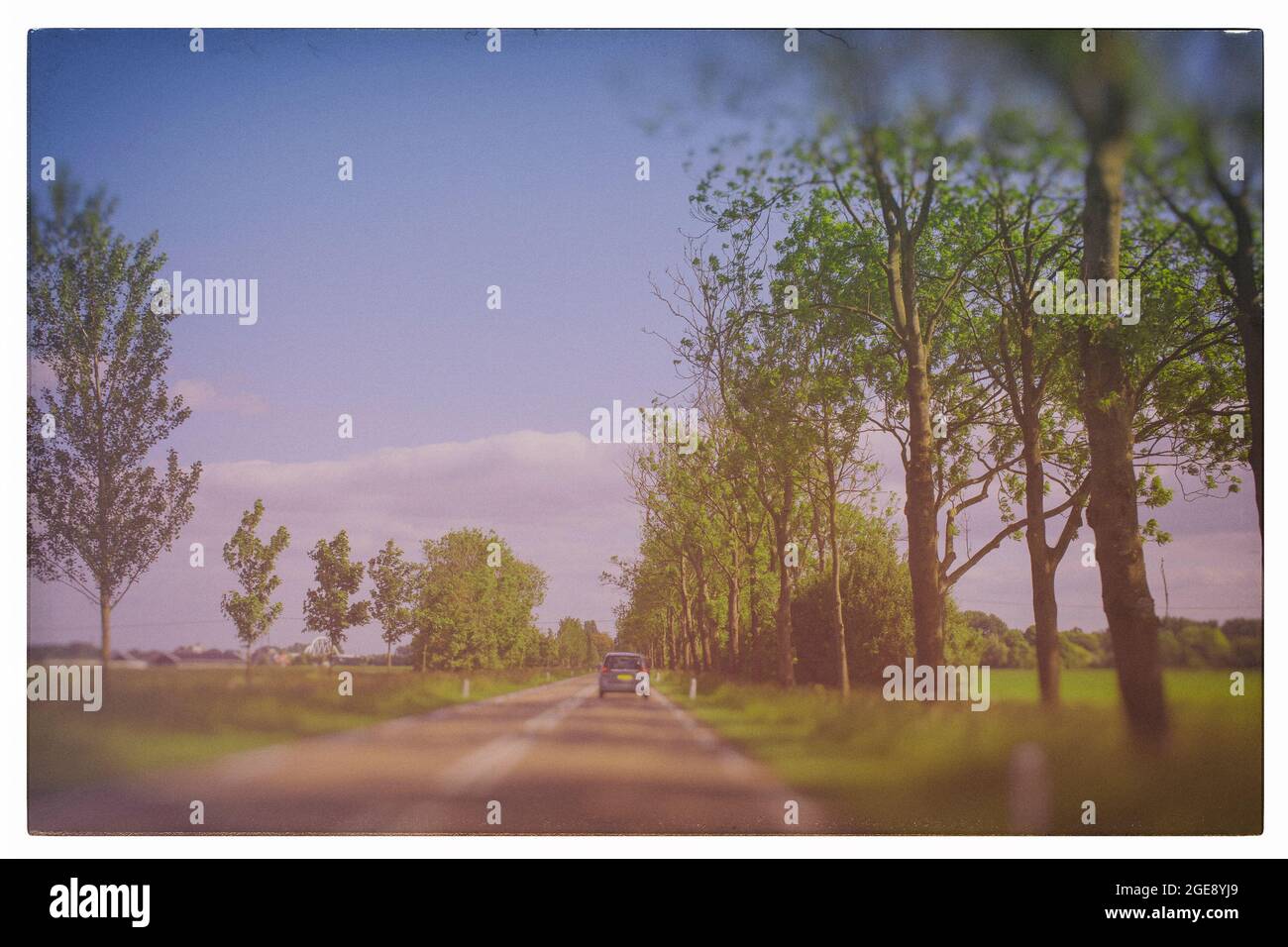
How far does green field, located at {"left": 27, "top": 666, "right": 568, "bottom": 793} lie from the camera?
9.46 meters

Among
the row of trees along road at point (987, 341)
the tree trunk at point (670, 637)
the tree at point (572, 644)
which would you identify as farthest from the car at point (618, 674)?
the tree trunk at point (670, 637)

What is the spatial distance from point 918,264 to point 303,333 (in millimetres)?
6651

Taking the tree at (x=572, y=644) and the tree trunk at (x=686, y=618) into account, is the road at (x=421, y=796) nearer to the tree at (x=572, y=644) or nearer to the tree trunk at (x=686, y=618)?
the tree at (x=572, y=644)

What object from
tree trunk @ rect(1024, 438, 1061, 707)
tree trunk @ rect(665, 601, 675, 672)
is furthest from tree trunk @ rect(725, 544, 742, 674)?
tree trunk @ rect(1024, 438, 1061, 707)

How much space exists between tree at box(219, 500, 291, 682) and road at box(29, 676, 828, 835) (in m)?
1.19

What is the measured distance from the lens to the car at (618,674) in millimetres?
13234

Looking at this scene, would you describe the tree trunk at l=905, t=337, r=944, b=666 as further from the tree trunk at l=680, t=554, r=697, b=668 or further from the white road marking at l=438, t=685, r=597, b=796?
the tree trunk at l=680, t=554, r=697, b=668

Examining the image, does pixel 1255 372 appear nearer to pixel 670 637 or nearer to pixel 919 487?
pixel 919 487

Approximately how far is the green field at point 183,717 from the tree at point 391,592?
1.72ft

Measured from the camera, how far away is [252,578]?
9.73 metres

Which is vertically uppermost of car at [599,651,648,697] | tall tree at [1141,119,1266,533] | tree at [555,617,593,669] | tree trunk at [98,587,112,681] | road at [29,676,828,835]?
tall tree at [1141,119,1266,533]

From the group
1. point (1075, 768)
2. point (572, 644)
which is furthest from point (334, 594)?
point (1075, 768)

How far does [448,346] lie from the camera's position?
9.93 meters
